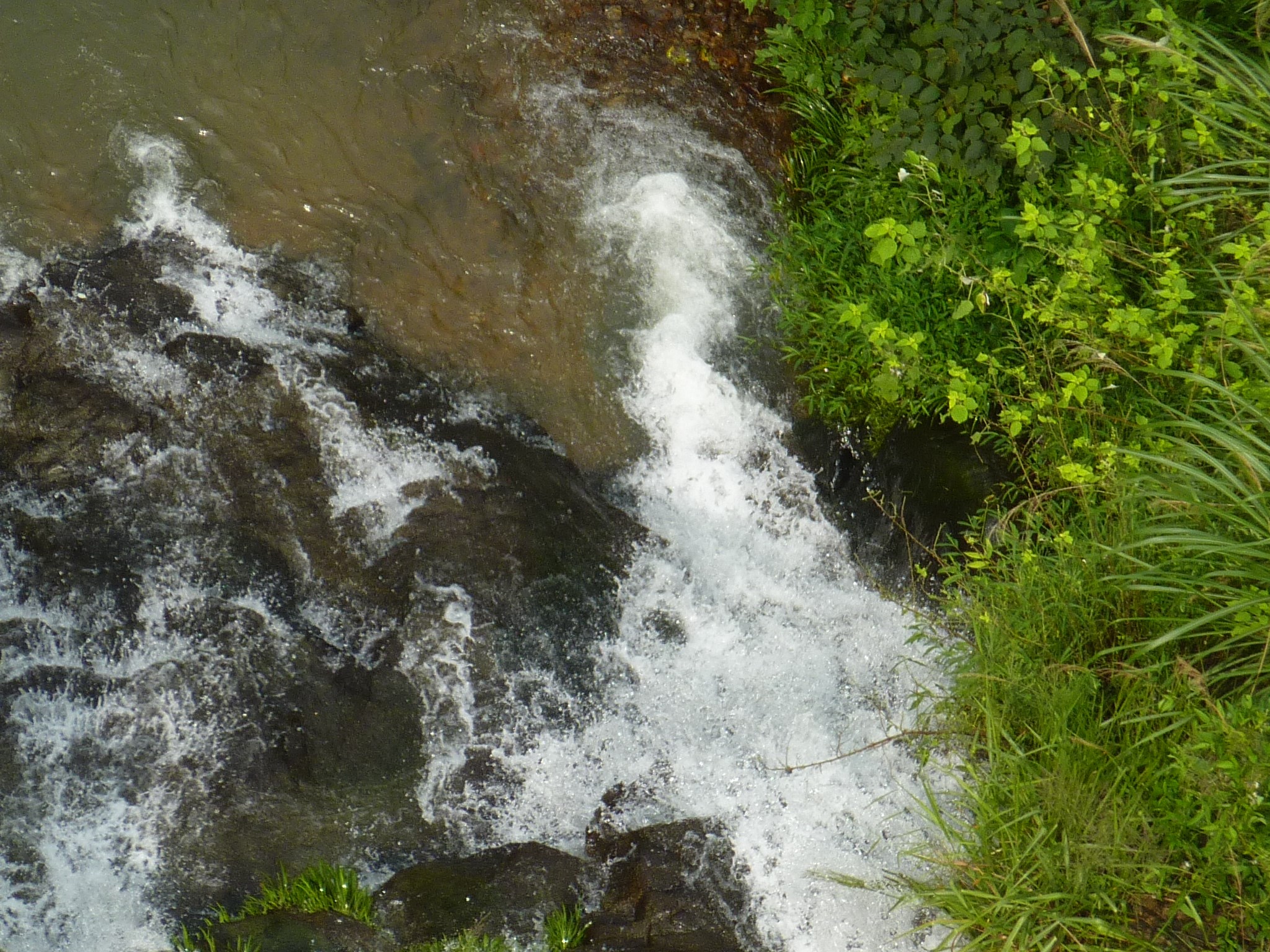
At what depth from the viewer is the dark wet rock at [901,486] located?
404 centimetres

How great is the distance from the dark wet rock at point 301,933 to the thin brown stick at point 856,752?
159cm

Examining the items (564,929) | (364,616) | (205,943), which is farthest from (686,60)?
(205,943)

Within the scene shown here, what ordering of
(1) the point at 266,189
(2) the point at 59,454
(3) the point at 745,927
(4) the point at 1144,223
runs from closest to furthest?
(3) the point at 745,927 < (2) the point at 59,454 < (4) the point at 1144,223 < (1) the point at 266,189

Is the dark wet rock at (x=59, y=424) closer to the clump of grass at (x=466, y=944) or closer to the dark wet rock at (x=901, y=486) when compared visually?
the clump of grass at (x=466, y=944)

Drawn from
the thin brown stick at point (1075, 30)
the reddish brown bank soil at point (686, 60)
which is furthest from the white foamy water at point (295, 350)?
the thin brown stick at point (1075, 30)

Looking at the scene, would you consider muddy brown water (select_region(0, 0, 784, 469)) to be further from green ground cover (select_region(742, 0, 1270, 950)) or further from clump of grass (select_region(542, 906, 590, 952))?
clump of grass (select_region(542, 906, 590, 952))

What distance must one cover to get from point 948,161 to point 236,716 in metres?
3.62

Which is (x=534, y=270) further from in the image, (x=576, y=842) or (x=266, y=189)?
(x=576, y=842)

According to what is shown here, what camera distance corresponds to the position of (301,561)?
12.8 feet

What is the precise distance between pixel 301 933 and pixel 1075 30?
171 inches

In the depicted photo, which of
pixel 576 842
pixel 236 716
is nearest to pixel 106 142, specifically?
pixel 236 716

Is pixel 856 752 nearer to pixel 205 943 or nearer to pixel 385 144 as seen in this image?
pixel 205 943

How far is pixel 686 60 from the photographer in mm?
4918

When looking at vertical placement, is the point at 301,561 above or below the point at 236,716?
above
